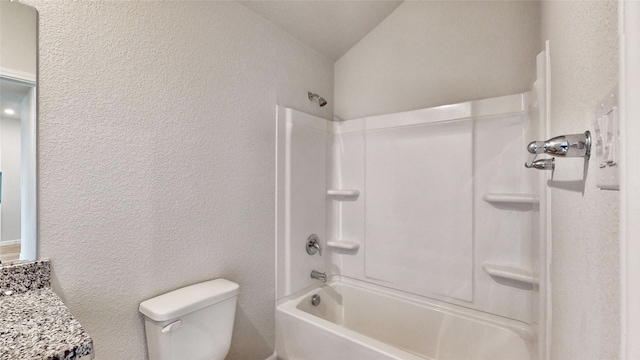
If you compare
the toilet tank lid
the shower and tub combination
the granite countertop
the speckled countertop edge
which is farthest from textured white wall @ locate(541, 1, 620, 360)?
the speckled countertop edge

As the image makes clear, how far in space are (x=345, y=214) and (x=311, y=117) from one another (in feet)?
2.58

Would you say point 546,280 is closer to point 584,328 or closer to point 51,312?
point 584,328

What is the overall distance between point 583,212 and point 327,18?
6.08 feet

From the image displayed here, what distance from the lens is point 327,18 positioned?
195cm

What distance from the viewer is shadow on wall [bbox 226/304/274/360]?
1626 millimetres

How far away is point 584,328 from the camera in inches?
21.6

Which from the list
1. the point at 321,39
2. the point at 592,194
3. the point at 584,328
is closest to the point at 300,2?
the point at 321,39

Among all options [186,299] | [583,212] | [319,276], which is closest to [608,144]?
[583,212]

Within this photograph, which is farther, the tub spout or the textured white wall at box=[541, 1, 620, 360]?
the tub spout

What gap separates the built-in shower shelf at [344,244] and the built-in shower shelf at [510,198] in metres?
0.93

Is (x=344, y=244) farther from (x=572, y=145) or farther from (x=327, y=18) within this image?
(x=572, y=145)

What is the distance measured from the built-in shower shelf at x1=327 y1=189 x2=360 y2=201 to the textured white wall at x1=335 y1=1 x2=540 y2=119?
60 cm

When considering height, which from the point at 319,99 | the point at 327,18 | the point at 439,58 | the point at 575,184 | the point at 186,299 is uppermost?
the point at 327,18

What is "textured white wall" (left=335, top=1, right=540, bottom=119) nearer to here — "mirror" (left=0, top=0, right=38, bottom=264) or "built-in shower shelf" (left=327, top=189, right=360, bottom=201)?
"built-in shower shelf" (left=327, top=189, right=360, bottom=201)
